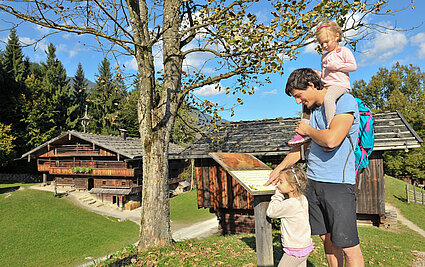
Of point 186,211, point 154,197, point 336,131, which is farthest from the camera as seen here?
A: point 186,211

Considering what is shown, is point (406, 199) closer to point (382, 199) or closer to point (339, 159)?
point (382, 199)

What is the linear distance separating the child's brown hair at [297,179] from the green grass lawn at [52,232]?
43.1 feet

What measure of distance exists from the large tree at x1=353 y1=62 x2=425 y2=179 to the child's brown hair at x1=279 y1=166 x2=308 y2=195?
3293 cm

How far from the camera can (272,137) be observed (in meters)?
13.2

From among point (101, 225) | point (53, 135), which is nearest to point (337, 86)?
point (101, 225)

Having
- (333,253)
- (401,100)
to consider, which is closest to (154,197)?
(333,253)

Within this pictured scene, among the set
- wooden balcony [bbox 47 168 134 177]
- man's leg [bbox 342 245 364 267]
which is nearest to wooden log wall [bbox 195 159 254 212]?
man's leg [bbox 342 245 364 267]

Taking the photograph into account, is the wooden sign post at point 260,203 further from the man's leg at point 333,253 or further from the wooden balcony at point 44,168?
the wooden balcony at point 44,168

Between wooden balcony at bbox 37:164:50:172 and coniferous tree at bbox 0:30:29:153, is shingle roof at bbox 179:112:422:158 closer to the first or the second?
wooden balcony at bbox 37:164:50:172

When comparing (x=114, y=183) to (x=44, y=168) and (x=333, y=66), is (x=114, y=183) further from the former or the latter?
(x=333, y=66)

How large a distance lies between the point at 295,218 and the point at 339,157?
1.01 meters

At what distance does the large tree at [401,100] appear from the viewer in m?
29.0

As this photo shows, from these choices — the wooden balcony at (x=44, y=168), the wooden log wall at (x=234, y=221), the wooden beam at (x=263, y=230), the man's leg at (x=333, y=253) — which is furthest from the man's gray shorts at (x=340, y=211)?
the wooden balcony at (x=44, y=168)

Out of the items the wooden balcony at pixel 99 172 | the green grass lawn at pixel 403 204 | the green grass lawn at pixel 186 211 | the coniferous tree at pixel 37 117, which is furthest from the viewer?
the coniferous tree at pixel 37 117
